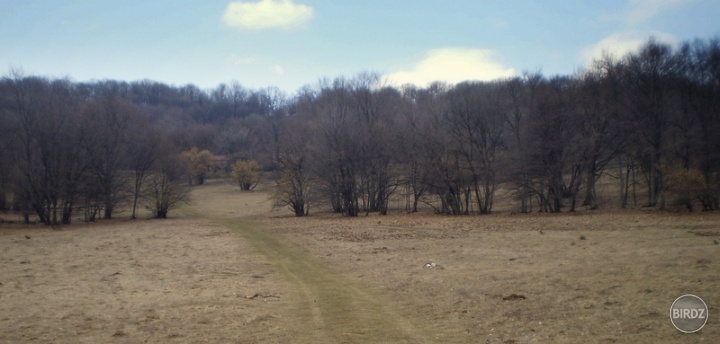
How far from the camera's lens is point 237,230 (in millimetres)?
32250

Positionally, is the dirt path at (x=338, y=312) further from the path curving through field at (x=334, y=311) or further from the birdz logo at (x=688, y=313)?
the birdz logo at (x=688, y=313)

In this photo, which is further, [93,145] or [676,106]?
[93,145]

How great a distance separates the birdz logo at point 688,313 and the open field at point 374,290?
15 cm

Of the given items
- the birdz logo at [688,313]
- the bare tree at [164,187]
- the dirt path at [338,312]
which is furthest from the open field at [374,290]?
the bare tree at [164,187]

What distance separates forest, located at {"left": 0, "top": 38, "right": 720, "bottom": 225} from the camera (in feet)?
121

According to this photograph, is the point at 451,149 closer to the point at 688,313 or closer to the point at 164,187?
the point at 164,187

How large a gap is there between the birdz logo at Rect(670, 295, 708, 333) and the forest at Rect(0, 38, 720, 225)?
88.3 feet

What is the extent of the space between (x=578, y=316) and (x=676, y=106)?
115 feet

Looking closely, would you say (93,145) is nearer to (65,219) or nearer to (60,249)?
(65,219)

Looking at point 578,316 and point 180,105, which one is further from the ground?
point 180,105

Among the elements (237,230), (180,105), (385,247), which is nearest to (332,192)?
(237,230)

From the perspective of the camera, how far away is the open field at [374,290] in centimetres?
881

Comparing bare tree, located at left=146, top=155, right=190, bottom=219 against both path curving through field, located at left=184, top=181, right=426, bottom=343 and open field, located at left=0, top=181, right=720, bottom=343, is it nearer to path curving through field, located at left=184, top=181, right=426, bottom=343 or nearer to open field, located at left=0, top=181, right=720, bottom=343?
open field, located at left=0, top=181, right=720, bottom=343

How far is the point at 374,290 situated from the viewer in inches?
506
